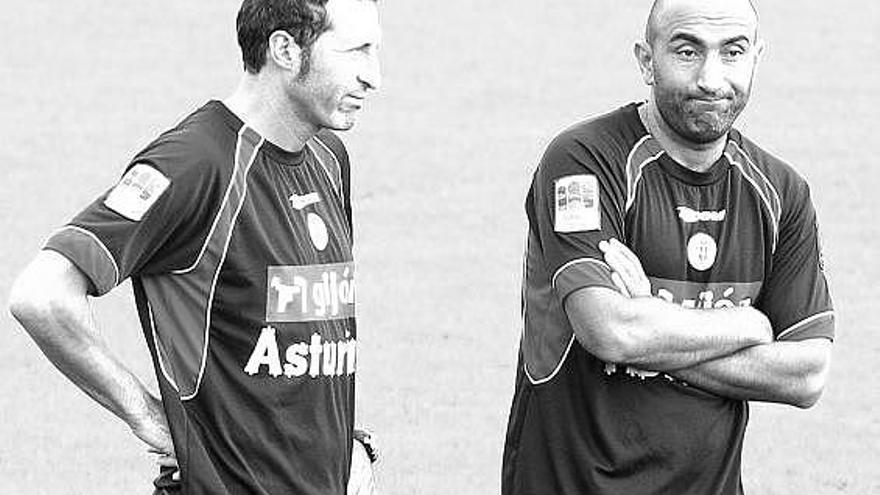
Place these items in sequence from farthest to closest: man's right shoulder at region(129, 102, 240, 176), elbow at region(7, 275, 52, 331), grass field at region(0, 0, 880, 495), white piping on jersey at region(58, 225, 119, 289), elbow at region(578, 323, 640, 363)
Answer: grass field at region(0, 0, 880, 495) → elbow at region(578, 323, 640, 363) → man's right shoulder at region(129, 102, 240, 176) → white piping on jersey at region(58, 225, 119, 289) → elbow at region(7, 275, 52, 331)

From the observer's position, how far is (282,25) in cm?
589

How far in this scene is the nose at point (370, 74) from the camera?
591 cm

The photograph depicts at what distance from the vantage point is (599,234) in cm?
615

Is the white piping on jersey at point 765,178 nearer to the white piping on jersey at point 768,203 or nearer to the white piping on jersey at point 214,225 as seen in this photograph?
the white piping on jersey at point 768,203

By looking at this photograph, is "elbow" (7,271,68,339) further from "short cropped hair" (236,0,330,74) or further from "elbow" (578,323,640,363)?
"elbow" (578,323,640,363)

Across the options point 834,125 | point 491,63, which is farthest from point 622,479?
point 491,63

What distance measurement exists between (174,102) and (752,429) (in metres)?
11.0

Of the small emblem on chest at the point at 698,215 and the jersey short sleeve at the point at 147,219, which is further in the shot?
the small emblem on chest at the point at 698,215

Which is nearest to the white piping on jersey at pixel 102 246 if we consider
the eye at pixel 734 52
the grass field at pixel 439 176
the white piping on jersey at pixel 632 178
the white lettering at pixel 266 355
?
the white lettering at pixel 266 355

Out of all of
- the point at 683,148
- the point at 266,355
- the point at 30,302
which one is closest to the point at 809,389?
the point at 683,148

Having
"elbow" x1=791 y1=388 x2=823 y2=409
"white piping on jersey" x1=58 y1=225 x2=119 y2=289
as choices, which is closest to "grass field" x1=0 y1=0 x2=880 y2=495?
"elbow" x1=791 y1=388 x2=823 y2=409

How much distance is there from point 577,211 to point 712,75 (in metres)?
0.53

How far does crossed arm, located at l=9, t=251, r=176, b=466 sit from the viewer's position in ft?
17.6

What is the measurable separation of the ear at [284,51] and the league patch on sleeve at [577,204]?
33.7 inches
